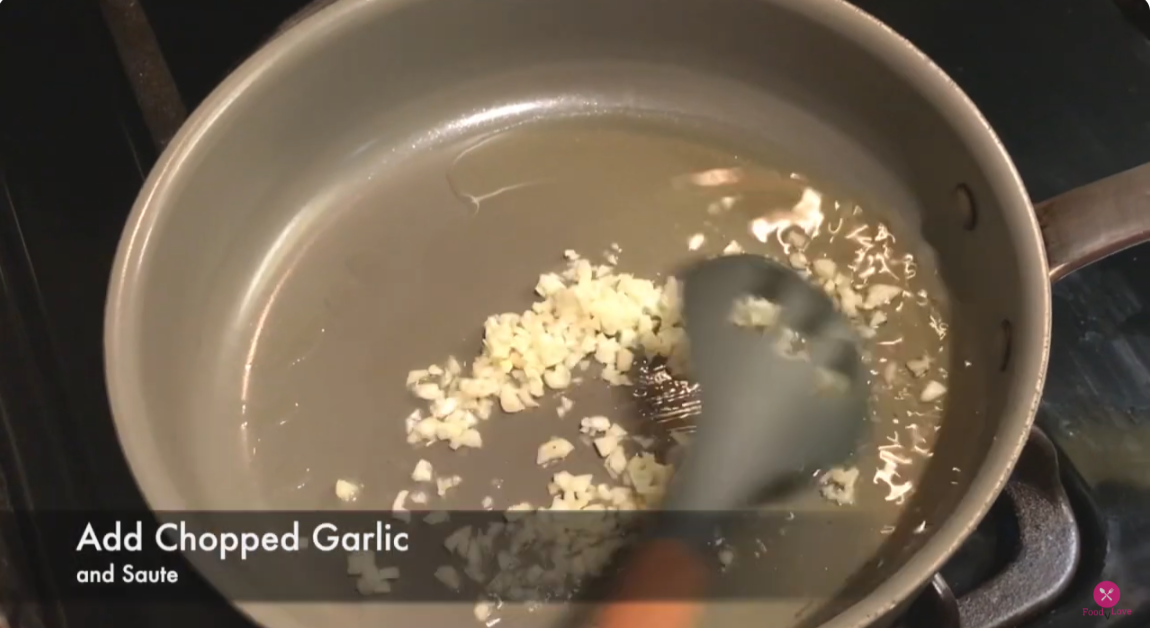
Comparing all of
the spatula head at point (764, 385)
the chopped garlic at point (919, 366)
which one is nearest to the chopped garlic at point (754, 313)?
the spatula head at point (764, 385)

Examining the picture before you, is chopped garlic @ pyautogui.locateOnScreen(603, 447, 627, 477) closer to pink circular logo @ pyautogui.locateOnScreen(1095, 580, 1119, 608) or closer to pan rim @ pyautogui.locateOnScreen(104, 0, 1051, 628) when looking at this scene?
pan rim @ pyautogui.locateOnScreen(104, 0, 1051, 628)

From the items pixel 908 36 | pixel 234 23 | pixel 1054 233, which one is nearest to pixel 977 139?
pixel 1054 233

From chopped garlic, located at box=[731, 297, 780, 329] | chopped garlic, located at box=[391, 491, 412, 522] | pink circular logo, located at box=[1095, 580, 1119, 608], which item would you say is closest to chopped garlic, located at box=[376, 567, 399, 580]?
chopped garlic, located at box=[391, 491, 412, 522]

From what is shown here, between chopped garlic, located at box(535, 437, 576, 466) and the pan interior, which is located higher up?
the pan interior

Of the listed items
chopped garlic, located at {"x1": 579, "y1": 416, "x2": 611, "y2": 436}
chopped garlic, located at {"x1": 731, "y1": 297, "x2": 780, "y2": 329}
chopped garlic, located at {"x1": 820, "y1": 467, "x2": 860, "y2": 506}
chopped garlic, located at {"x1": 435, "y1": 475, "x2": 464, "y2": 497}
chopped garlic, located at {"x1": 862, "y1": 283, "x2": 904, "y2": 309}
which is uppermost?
chopped garlic, located at {"x1": 731, "y1": 297, "x2": 780, "y2": 329}

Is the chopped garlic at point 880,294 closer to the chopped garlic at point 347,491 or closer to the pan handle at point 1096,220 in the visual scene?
the pan handle at point 1096,220

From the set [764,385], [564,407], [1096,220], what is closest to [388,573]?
[564,407]

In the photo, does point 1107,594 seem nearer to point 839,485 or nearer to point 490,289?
point 839,485
